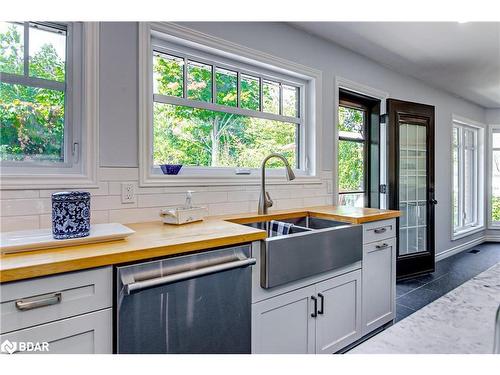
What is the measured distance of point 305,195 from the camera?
8.76 feet

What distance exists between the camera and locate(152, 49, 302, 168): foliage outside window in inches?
79.5

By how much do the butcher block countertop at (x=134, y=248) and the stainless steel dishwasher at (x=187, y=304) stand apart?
4 centimetres

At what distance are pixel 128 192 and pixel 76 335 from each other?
89cm

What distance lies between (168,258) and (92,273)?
0.27 m

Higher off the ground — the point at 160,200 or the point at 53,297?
the point at 160,200

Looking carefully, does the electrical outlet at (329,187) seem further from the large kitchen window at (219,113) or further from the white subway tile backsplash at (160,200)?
the white subway tile backsplash at (160,200)

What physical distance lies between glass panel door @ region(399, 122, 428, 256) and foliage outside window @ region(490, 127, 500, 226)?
3.14 m

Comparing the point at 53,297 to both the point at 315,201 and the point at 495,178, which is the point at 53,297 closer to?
the point at 315,201

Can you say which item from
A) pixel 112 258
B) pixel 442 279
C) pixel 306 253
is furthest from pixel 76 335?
pixel 442 279

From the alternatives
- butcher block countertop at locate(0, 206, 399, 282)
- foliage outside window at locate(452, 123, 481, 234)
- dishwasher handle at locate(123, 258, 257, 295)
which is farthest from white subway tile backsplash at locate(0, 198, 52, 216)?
foliage outside window at locate(452, 123, 481, 234)

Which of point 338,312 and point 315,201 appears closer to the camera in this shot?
point 338,312

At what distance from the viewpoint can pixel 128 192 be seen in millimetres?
1733
